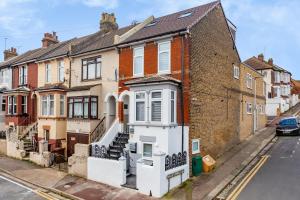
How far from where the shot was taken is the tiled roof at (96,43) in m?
22.5

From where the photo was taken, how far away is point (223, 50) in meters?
22.2

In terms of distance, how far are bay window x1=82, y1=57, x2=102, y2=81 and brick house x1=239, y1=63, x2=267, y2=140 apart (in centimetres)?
1192

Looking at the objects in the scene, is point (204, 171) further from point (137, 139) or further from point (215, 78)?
point (215, 78)

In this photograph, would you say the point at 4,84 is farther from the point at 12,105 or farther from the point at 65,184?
the point at 65,184

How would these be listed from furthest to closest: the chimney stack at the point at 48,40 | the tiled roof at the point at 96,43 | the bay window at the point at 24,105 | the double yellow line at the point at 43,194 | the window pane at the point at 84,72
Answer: the chimney stack at the point at 48,40, the bay window at the point at 24,105, the window pane at the point at 84,72, the tiled roof at the point at 96,43, the double yellow line at the point at 43,194

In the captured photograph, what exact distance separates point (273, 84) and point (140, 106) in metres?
41.3

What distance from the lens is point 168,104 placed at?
51.9 ft

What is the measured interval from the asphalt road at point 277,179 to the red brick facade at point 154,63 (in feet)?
16.9

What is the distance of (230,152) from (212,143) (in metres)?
3.20

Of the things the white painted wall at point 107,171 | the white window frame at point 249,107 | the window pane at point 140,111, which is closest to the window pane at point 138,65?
the window pane at point 140,111

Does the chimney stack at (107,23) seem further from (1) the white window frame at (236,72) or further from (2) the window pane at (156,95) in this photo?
(2) the window pane at (156,95)

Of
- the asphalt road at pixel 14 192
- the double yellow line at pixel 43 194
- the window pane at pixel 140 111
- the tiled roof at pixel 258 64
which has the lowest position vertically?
the double yellow line at pixel 43 194

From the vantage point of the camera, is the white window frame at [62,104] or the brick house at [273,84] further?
the brick house at [273,84]

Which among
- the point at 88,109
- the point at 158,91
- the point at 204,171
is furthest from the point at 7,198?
the point at 204,171
